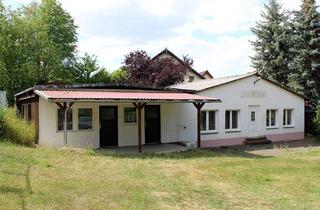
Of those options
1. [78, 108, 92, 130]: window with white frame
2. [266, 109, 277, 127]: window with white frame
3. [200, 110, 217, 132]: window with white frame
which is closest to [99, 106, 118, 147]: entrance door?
[78, 108, 92, 130]: window with white frame

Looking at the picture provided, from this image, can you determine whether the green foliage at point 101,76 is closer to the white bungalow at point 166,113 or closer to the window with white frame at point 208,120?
the white bungalow at point 166,113

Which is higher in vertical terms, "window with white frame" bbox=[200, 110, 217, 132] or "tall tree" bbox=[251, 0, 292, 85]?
"tall tree" bbox=[251, 0, 292, 85]

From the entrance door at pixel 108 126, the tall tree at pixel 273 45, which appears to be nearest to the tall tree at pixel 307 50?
the tall tree at pixel 273 45

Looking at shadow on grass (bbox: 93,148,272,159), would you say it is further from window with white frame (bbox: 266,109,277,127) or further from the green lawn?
window with white frame (bbox: 266,109,277,127)

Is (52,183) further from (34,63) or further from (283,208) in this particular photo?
(34,63)

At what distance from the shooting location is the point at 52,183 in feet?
35.6

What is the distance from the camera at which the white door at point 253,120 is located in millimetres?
25406

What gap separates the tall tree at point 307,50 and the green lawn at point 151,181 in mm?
14758

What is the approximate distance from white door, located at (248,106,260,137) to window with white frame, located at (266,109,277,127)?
1.10 m

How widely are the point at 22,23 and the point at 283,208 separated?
103 feet

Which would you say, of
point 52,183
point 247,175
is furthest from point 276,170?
point 52,183

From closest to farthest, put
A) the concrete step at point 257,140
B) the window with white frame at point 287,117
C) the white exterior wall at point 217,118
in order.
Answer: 1. the white exterior wall at point 217,118
2. the concrete step at point 257,140
3. the window with white frame at point 287,117

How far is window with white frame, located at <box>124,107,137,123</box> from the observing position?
71.6 feet

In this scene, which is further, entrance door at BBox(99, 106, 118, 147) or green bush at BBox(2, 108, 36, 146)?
entrance door at BBox(99, 106, 118, 147)
